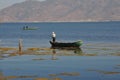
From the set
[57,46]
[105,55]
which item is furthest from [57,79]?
[57,46]

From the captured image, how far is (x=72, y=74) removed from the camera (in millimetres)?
42281

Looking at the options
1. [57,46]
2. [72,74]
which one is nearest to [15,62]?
[72,74]

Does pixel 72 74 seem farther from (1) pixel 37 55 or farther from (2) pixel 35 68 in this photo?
(1) pixel 37 55

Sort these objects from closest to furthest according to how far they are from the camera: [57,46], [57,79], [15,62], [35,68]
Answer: [57,79] < [35,68] < [15,62] < [57,46]

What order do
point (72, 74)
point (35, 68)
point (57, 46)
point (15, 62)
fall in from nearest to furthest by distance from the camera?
point (72, 74) < point (35, 68) < point (15, 62) < point (57, 46)

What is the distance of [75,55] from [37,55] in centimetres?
553

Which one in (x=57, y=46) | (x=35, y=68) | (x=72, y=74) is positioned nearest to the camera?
(x=72, y=74)

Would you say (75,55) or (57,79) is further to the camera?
(75,55)

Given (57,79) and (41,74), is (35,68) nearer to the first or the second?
(41,74)

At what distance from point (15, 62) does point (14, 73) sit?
1044 cm

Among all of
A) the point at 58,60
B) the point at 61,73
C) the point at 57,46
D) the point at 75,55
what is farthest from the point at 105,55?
the point at 61,73

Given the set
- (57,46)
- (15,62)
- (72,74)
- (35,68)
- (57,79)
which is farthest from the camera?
(57,46)

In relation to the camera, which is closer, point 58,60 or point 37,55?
point 58,60

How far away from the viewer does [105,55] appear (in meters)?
60.6
